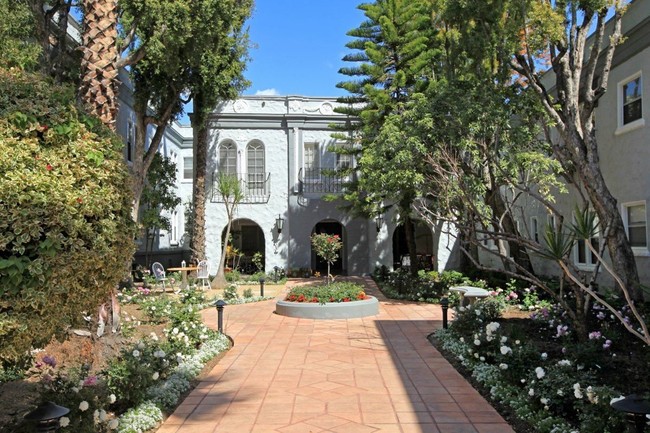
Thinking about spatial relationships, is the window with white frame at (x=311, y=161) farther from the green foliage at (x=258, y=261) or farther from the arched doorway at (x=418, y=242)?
the arched doorway at (x=418, y=242)

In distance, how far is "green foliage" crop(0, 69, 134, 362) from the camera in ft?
10.3

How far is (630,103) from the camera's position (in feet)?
38.7

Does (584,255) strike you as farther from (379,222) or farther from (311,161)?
(311,161)

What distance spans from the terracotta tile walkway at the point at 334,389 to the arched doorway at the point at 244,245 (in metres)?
14.1

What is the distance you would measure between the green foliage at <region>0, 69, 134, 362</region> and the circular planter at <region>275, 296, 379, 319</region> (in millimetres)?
9002

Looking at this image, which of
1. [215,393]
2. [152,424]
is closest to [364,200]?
[215,393]

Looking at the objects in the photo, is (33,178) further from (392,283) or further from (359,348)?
(392,283)

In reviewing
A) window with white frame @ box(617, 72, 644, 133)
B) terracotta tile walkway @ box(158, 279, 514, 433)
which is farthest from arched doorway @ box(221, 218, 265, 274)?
window with white frame @ box(617, 72, 644, 133)

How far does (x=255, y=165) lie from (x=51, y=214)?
21299 millimetres

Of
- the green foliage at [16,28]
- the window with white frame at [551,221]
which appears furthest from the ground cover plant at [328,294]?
the green foliage at [16,28]

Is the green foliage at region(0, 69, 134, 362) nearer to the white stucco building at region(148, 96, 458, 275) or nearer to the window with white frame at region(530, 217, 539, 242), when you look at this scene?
the window with white frame at region(530, 217, 539, 242)

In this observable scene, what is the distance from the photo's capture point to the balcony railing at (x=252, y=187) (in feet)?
77.7

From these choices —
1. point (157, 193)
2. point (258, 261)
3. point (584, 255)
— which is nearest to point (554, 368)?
point (584, 255)

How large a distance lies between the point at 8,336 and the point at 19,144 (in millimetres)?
1162
